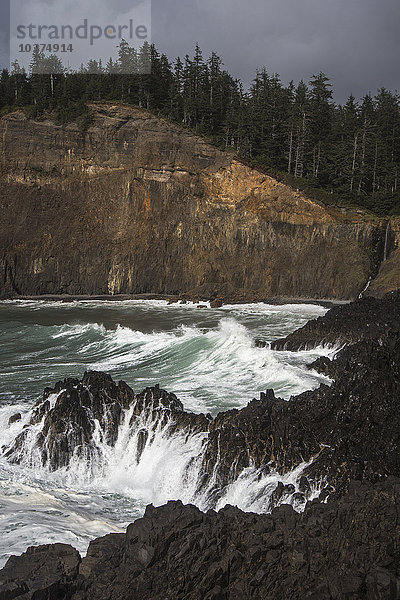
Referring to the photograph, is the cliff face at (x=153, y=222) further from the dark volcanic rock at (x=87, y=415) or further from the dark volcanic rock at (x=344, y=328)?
the dark volcanic rock at (x=87, y=415)

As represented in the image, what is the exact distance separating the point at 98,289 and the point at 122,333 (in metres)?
14.6

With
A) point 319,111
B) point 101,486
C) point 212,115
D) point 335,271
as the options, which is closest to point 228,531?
point 101,486

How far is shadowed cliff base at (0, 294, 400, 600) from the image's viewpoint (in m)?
5.37

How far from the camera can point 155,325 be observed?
25.9m

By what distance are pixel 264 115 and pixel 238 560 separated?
45.2 meters

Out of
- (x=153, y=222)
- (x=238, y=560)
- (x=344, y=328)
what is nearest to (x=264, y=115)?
(x=153, y=222)

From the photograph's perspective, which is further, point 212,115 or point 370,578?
point 212,115

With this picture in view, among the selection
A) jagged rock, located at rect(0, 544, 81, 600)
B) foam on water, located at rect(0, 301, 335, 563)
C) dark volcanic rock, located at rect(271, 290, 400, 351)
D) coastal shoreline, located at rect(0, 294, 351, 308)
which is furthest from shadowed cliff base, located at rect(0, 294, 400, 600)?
coastal shoreline, located at rect(0, 294, 351, 308)

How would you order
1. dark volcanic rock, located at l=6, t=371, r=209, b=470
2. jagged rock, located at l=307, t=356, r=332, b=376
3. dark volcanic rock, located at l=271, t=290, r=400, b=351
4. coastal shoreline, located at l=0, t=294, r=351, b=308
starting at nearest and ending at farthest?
1. dark volcanic rock, located at l=6, t=371, r=209, b=470
2. jagged rock, located at l=307, t=356, r=332, b=376
3. dark volcanic rock, located at l=271, t=290, r=400, b=351
4. coastal shoreline, located at l=0, t=294, r=351, b=308

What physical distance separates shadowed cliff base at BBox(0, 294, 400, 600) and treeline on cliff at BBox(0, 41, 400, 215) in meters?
28.8

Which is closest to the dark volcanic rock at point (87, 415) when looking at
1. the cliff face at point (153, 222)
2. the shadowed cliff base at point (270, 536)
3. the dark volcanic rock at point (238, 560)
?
the shadowed cliff base at point (270, 536)

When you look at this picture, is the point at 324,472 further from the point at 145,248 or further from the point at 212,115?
the point at 212,115

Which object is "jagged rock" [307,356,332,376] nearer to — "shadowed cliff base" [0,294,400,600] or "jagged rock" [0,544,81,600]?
"shadowed cliff base" [0,294,400,600]

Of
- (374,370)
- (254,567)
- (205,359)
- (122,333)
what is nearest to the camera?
(254,567)
